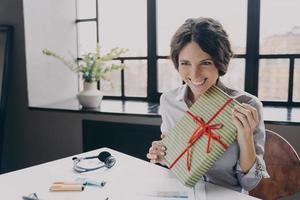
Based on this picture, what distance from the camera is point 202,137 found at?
1.04 meters

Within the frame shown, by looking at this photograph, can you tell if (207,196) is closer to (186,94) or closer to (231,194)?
(231,194)

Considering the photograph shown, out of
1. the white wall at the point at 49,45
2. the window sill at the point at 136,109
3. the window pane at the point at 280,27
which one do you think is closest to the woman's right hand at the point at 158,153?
the window sill at the point at 136,109

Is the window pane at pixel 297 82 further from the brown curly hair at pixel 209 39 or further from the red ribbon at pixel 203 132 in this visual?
the red ribbon at pixel 203 132

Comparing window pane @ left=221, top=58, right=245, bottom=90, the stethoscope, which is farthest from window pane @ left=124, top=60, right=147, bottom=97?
the stethoscope

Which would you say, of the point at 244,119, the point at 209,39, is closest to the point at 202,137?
the point at 244,119

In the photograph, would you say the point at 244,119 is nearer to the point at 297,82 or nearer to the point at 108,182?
the point at 108,182

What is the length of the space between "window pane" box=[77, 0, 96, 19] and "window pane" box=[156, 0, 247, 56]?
0.70 metres

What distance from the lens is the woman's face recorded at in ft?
3.81

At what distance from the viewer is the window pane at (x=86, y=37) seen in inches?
121

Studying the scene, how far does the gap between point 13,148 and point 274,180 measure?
94.3 inches

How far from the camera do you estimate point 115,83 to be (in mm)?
3006

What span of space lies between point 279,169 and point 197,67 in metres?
0.59

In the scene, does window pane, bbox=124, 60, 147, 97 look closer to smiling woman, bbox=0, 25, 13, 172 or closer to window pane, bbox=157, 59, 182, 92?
window pane, bbox=157, 59, 182, 92

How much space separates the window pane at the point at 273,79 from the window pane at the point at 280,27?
0.08m
